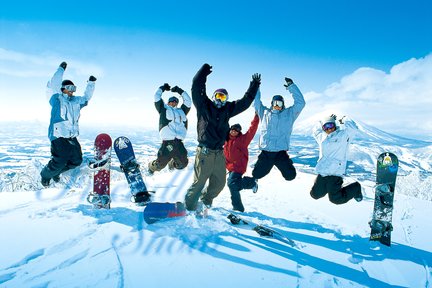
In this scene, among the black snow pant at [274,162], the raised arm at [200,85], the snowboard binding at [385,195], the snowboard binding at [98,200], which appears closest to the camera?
the snowboard binding at [385,195]

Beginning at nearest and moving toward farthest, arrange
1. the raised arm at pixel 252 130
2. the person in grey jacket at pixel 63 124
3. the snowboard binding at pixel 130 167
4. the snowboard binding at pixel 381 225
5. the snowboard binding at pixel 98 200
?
the snowboard binding at pixel 381 225 → the snowboard binding at pixel 98 200 → the snowboard binding at pixel 130 167 → the person in grey jacket at pixel 63 124 → the raised arm at pixel 252 130

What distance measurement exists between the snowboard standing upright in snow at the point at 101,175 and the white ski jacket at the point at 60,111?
92cm

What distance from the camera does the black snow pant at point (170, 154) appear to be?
7.32 m

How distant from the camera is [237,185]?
223 inches

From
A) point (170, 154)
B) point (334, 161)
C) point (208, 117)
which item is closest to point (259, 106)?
point (208, 117)

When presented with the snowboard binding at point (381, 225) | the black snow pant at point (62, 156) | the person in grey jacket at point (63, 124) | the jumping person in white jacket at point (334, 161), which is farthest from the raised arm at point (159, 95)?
the snowboard binding at point (381, 225)

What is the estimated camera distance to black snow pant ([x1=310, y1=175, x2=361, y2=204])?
5.56m

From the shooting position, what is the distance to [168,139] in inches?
287

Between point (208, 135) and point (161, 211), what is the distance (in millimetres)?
1629

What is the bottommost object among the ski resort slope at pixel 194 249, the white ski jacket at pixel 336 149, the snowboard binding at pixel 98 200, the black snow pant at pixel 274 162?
the ski resort slope at pixel 194 249

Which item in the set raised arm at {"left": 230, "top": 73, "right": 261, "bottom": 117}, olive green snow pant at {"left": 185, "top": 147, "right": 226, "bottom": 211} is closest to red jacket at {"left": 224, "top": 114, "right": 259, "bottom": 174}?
olive green snow pant at {"left": 185, "top": 147, "right": 226, "bottom": 211}

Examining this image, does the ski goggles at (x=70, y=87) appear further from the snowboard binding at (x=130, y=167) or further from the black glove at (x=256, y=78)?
the black glove at (x=256, y=78)

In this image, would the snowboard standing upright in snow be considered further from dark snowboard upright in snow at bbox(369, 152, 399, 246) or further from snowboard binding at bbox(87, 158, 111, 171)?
dark snowboard upright in snow at bbox(369, 152, 399, 246)

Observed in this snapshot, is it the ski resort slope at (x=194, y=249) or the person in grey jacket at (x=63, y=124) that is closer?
the ski resort slope at (x=194, y=249)
